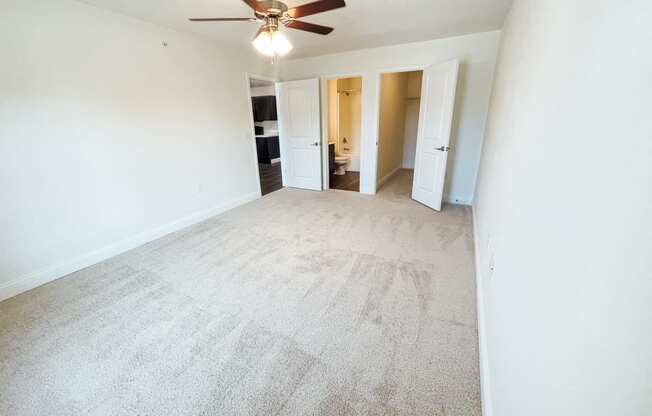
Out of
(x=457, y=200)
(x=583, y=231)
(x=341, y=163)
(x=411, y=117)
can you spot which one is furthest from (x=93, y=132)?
(x=411, y=117)

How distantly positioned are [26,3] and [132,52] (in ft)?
2.48

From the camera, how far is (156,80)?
117 inches

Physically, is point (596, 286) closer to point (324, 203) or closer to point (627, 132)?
point (627, 132)

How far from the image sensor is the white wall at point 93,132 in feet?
6.91

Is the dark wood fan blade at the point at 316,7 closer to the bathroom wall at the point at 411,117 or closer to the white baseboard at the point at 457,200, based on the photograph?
the white baseboard at the point at 457,200

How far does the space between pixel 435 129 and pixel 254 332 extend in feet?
11.3

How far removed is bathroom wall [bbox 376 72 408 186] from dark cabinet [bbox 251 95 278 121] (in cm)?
368

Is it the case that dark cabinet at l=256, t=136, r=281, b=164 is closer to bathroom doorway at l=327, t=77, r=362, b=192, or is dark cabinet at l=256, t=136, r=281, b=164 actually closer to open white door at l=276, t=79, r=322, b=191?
bathroom doorway at l=327, t=77, r=362, b=192

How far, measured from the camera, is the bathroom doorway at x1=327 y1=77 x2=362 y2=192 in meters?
6.00

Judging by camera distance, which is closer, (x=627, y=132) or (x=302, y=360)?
(x=627, y=132)

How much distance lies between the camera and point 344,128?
6461mm

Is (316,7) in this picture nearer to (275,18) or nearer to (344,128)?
(275,18)

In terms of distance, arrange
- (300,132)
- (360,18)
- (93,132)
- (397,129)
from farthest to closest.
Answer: (397,129) < (300,132) < (360,18) < (93,132)

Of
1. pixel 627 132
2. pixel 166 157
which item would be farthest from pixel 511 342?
pixel 166 157
